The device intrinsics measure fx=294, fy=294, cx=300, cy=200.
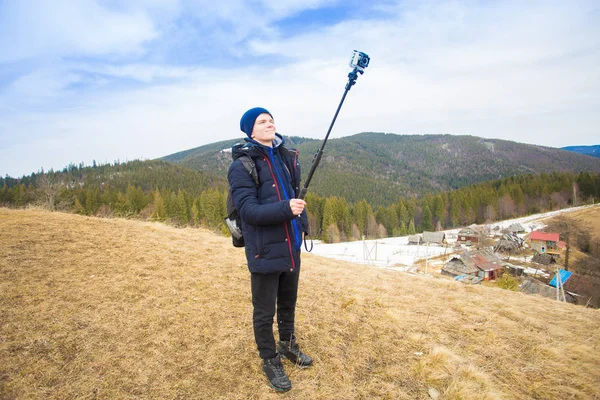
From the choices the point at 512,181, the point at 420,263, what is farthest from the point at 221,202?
the point at 512,181

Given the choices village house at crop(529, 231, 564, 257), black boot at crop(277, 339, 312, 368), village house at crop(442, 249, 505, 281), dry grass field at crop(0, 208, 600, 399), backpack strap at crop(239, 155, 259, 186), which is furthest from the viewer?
village house at crop(529, 231, 564, 257)

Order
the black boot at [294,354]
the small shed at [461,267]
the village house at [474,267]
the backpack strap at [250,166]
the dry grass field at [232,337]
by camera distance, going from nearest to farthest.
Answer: the backpack strap at [250,166] → the dry grass field at [232,337] → the black boot at [294,354] → the small shed at [461,267] → the village house at [474,267]

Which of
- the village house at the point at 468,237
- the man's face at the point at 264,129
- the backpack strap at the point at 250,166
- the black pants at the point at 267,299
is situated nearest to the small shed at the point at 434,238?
the village house at the point at 468,237

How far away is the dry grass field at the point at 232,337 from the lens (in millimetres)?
3184

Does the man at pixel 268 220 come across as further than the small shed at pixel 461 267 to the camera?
No

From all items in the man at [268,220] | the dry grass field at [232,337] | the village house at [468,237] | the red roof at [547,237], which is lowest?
the village house at [468,237]

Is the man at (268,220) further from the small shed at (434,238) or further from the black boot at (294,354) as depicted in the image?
the small shed at (434,238)

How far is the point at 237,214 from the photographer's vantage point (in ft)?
10.5

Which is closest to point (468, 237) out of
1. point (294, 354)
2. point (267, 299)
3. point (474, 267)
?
point (474, 267)

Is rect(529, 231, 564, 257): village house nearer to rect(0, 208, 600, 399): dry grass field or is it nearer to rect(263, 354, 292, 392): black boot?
rect(0, 208, 600, 399): dry grass field

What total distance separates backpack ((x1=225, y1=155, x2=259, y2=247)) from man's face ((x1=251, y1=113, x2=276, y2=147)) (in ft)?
0.96

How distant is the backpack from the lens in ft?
10.0

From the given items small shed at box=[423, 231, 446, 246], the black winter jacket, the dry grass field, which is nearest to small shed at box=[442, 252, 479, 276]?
small shed at box=[423, 231, 446, 246]

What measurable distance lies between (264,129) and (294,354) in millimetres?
2683
